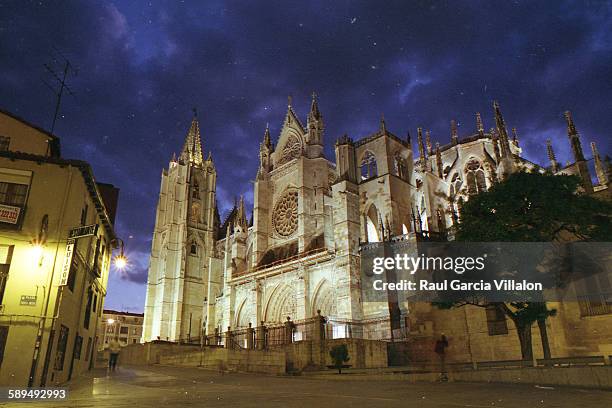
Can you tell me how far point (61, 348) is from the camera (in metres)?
12.9

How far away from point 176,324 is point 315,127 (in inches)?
972

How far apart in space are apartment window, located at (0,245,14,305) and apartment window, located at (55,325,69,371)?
210 centimetres

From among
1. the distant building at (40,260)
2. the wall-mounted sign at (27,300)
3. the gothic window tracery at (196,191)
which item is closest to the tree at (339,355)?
the distant building at (40,260)

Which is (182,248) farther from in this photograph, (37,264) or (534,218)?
(534,218)

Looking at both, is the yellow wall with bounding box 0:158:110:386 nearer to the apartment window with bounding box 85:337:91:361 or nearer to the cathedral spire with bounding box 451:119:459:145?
the apartment window with bounding box 85:337:91:361

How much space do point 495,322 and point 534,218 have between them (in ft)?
20.4

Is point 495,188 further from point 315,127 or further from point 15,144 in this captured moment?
point 315,127

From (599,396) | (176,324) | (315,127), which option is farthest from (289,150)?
(599,396)

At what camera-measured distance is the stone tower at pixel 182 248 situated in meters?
45.8

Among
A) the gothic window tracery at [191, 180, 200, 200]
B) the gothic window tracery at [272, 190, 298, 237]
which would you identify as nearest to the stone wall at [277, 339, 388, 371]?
the gothic window tracery at [272, 190, 298, 237]

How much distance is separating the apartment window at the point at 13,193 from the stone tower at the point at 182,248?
114 ft

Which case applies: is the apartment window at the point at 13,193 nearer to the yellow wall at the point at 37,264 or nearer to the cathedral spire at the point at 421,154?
the yellow wall at the point at 37,264

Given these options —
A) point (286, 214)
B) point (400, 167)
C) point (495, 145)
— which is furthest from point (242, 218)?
point (495, 145)

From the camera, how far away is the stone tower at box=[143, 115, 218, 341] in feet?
150
